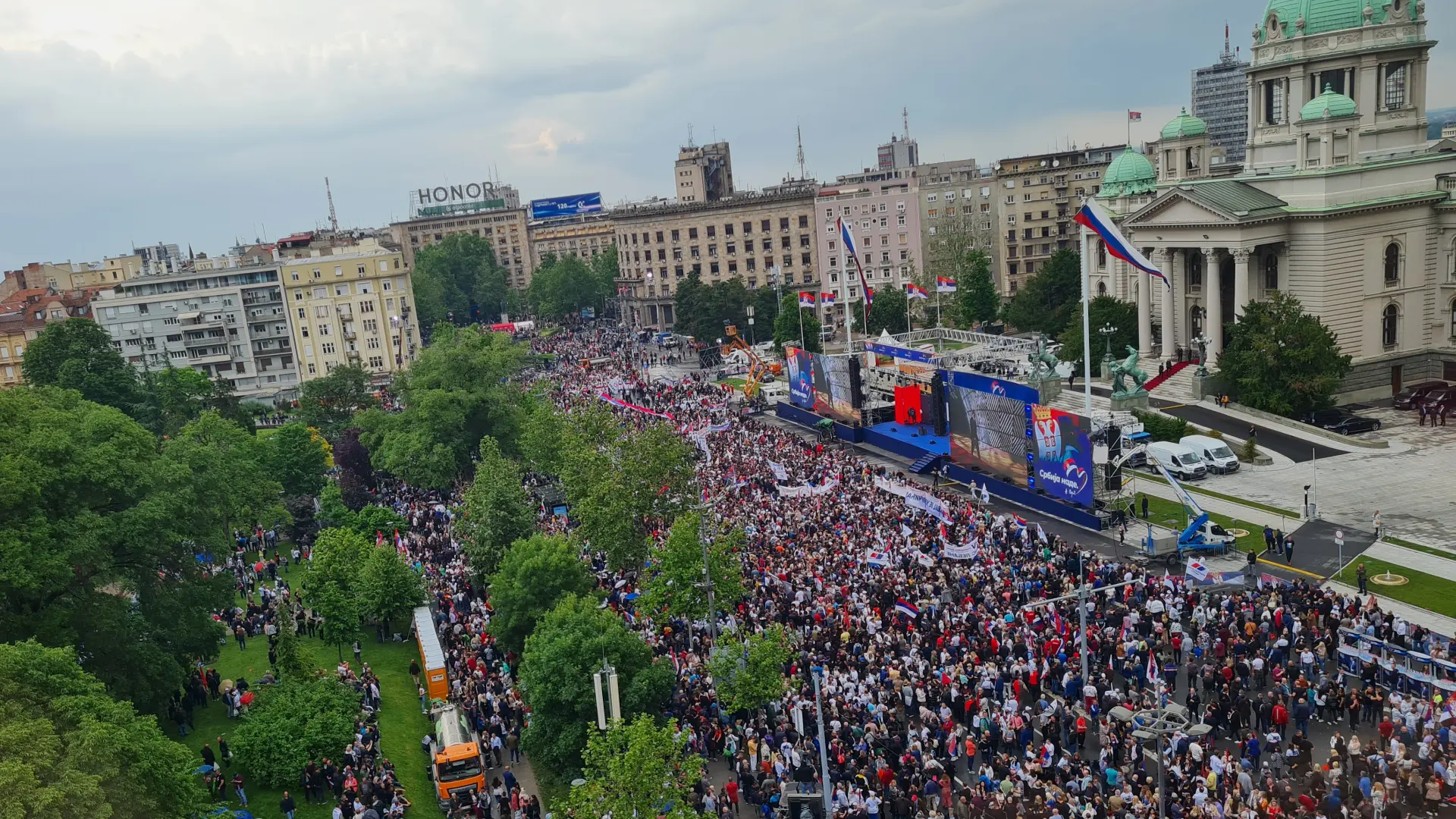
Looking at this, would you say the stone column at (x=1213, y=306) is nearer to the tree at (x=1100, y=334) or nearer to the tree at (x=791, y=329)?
the tree at (x=1100, y=334)

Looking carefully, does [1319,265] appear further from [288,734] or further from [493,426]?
[288,734]

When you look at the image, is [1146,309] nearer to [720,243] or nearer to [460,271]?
[720,243]

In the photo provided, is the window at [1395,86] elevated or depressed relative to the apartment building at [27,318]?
elevated

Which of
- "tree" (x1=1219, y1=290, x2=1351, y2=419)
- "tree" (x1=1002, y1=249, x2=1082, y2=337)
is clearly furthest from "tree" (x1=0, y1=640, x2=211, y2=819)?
"tree" (x1=1002, y1=249, x2=1082, y2=337)

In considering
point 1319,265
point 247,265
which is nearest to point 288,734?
point 1319,265

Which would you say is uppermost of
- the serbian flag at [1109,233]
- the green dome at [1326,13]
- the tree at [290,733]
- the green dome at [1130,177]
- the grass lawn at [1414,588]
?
the green dome at [1326,13]

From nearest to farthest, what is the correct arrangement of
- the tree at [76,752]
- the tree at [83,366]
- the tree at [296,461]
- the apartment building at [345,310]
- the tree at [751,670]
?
the tree at [76,752] < the tree at [751,670] < the tree at [296,461] < the tree at [83,366] < the apartment building at [345,310]

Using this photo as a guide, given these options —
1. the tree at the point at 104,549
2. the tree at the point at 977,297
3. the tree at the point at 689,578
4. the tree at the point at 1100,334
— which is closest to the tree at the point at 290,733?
the tree at the point at 104,549

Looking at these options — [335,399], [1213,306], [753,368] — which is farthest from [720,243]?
[1213,306]
